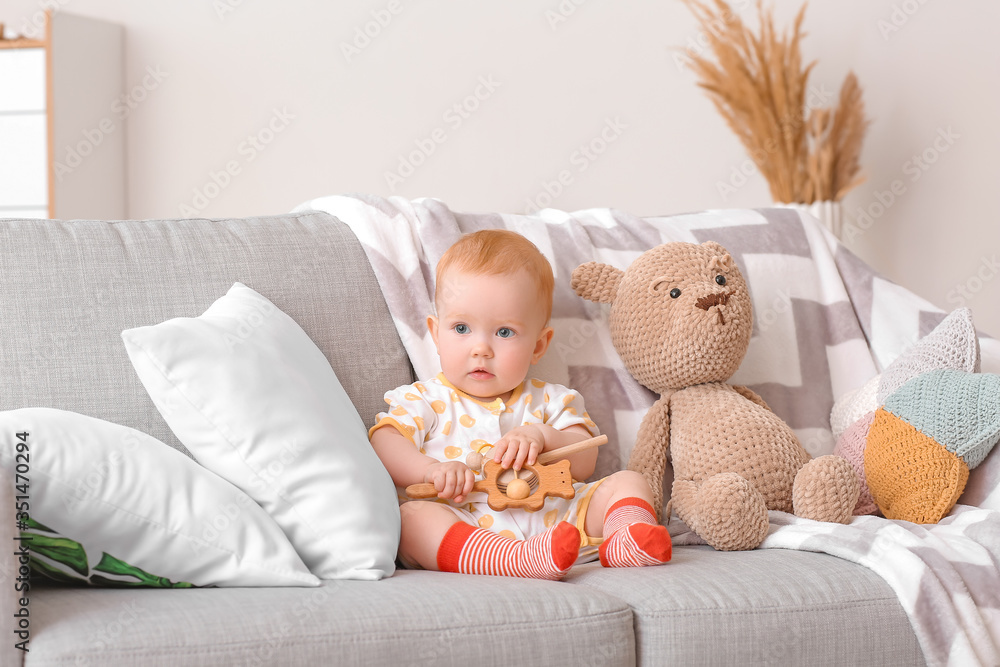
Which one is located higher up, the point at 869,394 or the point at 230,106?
the point at 230,106

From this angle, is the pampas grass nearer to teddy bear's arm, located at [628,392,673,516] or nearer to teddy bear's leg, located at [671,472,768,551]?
teddy bear's arm, located at [628,392,673,516]

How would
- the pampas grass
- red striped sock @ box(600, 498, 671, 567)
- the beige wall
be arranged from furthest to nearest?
the beige wall
the pampas grass
red striped sock @ box(600, 498, 671, 567)

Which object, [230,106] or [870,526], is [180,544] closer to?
[870,526]

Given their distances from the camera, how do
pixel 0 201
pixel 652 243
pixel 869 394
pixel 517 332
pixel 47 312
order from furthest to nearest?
pixel 0 201 < pixel 652 243 < pixel 869 394 < pixel 517 332 < pixel 47 312

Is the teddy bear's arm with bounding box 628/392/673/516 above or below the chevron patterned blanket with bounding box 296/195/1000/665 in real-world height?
below

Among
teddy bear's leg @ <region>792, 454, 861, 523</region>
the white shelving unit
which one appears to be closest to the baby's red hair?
teddy bear's leg @ <region>792, 454, 861, 523</region>

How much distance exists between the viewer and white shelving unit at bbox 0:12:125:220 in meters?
2.59

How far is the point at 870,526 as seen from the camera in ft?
4.15

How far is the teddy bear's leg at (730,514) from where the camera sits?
1.24m

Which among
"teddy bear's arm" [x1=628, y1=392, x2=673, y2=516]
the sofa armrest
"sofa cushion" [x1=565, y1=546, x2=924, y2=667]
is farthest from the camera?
"teddy bear's arm" [x1=628, y1=392, x2=673, y2=516]

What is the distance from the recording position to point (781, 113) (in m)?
2.56

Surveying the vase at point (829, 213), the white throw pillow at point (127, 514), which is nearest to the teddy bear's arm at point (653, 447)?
the white throw pillow at point (127, 514)

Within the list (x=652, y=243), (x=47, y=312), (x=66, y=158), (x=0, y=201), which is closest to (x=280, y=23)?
(x=66, y=158)

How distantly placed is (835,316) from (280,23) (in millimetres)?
1868
